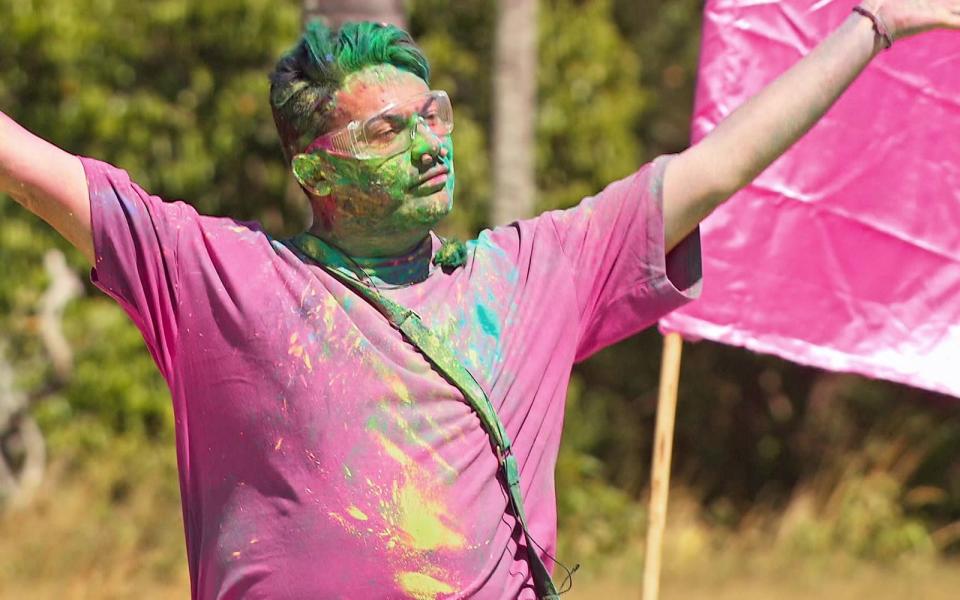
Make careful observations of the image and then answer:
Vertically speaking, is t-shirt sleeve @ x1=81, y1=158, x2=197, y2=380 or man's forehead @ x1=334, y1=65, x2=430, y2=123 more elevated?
man's forehead @ x1=334, y1=65, x2=430, y2=123

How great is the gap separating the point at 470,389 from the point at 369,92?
57 centimetres

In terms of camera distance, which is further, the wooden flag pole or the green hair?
the wooden flag pole

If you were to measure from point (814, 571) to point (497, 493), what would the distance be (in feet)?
23.6

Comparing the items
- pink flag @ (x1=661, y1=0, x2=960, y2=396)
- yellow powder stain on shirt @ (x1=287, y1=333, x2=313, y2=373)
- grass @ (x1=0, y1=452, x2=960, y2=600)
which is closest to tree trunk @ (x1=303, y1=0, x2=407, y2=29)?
pink flag @ (x1=661, y1=0, x2=960, y2=396)

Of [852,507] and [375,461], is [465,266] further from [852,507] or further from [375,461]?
[852,507]

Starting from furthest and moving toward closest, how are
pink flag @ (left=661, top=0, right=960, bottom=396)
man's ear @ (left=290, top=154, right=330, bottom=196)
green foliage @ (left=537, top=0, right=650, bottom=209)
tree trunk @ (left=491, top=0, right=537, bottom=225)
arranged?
1. green foliage @ (left=537, top=0, right=650, bottom=209)
2. tree trunk @ (left=491, top=0, right=537, bottom=225)
3. pink flag @ (left=661, top=0, right=960, bottom=396)
4. man's ear @ (left=290, top=154, right=330, bottom=196)

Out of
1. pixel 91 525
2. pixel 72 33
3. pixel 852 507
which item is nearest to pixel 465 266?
pixel 91 525

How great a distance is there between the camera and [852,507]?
10.8 metres

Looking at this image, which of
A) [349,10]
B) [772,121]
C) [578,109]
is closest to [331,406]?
[772,121]

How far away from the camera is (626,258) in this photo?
3.07m

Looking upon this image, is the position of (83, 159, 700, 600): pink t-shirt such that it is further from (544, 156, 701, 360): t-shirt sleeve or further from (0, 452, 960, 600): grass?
(0, 452, 960, 600): grass

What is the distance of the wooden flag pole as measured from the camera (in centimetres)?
365

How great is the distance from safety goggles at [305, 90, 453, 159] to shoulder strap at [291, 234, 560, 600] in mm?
240

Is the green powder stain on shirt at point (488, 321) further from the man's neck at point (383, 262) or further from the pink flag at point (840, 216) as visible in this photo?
the pink flag at point (840, 216)
